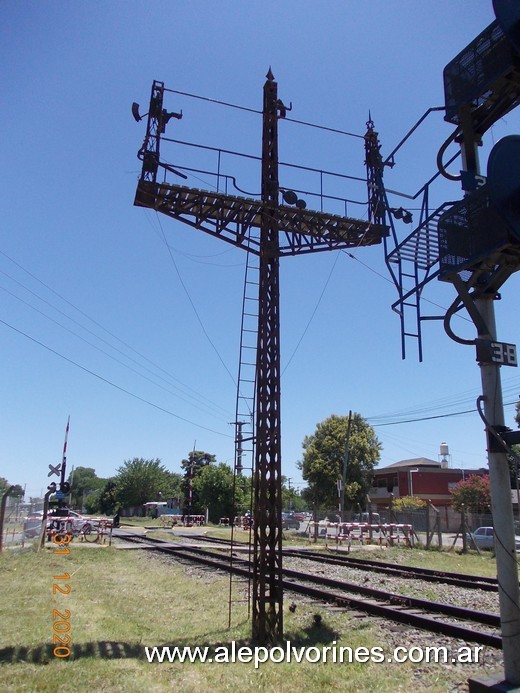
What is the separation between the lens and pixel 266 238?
9766 millimetres

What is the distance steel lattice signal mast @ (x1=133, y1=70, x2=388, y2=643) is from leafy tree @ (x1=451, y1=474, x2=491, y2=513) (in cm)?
3574

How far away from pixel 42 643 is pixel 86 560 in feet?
38.0

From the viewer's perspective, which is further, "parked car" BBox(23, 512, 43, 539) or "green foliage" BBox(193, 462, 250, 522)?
"green foliage" BBox(193, 462, 250, 522)

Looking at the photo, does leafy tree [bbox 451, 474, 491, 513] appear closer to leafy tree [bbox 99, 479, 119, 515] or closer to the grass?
the grass

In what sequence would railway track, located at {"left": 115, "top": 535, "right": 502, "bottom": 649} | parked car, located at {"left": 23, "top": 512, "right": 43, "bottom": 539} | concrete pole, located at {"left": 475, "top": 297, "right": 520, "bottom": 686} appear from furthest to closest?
parked car, located at {"left": 23, "top": 512, "right": 43, "bottom": 539} < railway track, located at {"left": 115, "top": 535, "right": 502, "bottom": 649} < concrete pole, located at {"left": 475, "top": 297, "right": 520, "bottom": 686}

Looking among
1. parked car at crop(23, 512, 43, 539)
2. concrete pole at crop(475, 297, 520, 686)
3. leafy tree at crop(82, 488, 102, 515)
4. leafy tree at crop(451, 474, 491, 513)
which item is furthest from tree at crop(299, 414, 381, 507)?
leafy tree at crop(82, 488, 102, 515)

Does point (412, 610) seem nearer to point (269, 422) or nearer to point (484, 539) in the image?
point (269, 422)

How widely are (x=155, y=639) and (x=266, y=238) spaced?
6.92m

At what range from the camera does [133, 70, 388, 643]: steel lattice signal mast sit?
28.5 feet

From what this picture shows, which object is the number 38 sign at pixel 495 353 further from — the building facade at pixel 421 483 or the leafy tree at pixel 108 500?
the leafy tree at pixel 108 500

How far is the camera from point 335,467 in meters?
46.8

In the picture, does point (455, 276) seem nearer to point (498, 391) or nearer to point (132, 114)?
point (498, 391)

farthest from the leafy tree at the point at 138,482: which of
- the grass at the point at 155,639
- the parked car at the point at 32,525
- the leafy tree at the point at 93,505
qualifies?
the grass at the point at 155,639

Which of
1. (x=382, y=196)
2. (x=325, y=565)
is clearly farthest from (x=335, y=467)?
(x=382, y=196)
